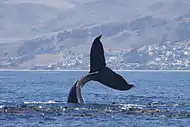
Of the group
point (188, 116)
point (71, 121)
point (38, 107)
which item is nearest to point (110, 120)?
point (71, 121)

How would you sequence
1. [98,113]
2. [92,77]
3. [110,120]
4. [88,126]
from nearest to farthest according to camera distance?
[88,126] < [110,120] < [98,113] < [92,77]

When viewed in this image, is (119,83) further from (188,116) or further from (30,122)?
(30,122)

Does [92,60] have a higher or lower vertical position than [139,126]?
higher

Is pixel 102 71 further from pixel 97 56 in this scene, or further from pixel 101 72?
pixel 97 56

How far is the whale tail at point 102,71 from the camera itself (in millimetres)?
73938

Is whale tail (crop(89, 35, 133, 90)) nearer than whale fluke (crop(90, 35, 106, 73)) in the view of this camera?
No

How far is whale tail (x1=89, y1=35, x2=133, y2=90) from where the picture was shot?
Result: 7394 cm

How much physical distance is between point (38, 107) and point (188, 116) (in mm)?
16821

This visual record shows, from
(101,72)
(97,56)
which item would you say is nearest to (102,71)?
(101,72)

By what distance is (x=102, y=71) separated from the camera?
75.6 meters

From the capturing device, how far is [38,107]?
255 feet

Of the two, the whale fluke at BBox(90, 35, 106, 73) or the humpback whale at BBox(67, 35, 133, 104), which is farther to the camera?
the humpback whale at BBox(67, 35, 133, 104)

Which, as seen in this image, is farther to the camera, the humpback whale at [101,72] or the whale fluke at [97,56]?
the humpback whale at [101,72]

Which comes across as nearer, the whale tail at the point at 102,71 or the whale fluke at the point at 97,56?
the whale fluke at the point at 97,56
